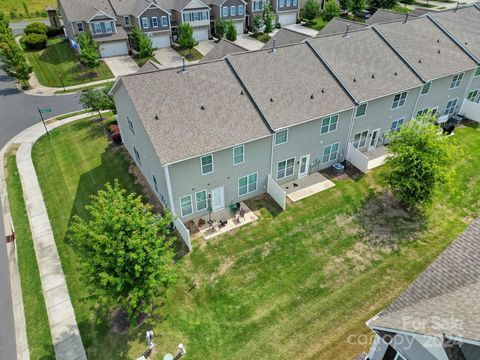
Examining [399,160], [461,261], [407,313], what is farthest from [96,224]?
[399,160]

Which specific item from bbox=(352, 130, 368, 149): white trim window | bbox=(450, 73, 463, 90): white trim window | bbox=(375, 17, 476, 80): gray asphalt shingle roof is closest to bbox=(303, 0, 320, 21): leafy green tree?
bbox=(375, 17, 476, 80): gray asphalt shingle roof

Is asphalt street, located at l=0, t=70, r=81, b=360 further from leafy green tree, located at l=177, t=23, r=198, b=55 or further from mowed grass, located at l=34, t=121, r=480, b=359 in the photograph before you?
leafy green tree, located at l=177, t=23, r=198, b=55

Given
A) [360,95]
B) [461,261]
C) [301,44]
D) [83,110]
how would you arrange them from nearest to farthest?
[461,261]
[360,95]
[301,44]
[83,110]

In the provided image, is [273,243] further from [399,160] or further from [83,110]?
[83,110]

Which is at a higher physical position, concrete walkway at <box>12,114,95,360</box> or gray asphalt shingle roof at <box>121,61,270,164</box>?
gray asphalt shingle roof at <box>121,61,270,164</box>

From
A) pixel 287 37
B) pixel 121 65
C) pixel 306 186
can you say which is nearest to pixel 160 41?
pixel 121 65

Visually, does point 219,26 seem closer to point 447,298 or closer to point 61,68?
point 61,68
